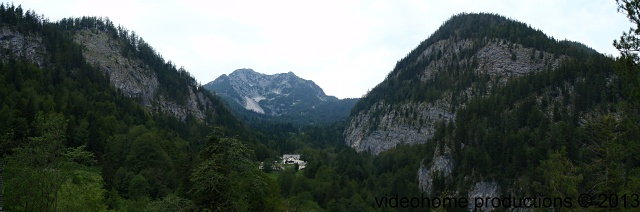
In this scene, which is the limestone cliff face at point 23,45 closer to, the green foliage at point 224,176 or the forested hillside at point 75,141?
the forested hillside at point 75,141

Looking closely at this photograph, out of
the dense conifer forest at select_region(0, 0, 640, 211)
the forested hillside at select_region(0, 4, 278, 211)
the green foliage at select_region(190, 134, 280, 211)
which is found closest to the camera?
the green foliage at select_region(190, 134, 280, 211)

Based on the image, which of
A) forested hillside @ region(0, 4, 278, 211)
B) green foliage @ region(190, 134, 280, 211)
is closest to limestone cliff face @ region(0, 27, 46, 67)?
forested hillside @ region(0, 4, 278, 211)

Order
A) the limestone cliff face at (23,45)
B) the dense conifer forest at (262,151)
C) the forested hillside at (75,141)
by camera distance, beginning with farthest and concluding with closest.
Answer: the limestone cliff face at (23,45) → the forested hillside at (75,141) → the dense conifer forest at (262,151)

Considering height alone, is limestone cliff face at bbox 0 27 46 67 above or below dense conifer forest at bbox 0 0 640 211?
above

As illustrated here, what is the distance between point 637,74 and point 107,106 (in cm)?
14790

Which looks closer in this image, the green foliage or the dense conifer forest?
the green foliage

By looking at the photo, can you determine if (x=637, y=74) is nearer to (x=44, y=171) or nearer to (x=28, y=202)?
(x=44, y=171)

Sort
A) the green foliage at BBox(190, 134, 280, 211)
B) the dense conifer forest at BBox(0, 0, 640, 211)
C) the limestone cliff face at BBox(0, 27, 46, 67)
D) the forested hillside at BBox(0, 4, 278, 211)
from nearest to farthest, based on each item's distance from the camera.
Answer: the green foliage at BBox(190, 134, 280, 211), the dense conifer forest at BBox(0, 0, 640, 211), the forested hillside at BBox(0, 4, 278, 211), the limestone cliff face at BBox(0, 27, 46, 67)

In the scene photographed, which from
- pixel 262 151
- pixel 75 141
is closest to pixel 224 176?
pixel 75 141

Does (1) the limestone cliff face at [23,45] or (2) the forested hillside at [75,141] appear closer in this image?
(2) the forested hillside at [75,141]

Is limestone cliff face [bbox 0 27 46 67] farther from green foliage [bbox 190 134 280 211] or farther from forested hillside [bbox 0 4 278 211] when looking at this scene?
green foliage [bbox 190 134 280 211]

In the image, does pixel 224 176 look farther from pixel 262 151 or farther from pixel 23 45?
pixel 23 45

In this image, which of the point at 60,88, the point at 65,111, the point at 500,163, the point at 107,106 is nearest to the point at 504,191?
the point at 500,163

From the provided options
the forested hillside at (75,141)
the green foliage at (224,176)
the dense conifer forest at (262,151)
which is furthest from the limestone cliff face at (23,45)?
the green foliage at (224,176)
